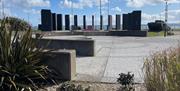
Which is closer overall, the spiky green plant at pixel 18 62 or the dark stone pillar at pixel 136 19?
the spiky green plant at pixel 18 62

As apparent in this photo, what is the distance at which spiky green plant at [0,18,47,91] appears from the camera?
6.66 metres

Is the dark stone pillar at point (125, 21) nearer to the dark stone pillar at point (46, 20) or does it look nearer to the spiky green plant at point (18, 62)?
the dark stone pillar at point (46, 20)

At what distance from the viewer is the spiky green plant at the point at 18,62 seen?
6656mm

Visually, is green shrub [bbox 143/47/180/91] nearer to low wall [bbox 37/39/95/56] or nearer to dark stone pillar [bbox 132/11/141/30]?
low wall [bbox 37/39/95/56]

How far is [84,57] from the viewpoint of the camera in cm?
1283

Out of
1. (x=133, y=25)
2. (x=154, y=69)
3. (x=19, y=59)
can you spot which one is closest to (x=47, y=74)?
(x=19, y=59)

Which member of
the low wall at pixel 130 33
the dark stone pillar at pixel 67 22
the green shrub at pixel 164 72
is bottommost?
the low wall at pixel 130 33

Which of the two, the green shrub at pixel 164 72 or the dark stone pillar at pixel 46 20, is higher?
the dark stone pillar at pixel 46 20

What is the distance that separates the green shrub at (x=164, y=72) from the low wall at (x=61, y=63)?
281 centimetres

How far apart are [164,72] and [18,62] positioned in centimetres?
353

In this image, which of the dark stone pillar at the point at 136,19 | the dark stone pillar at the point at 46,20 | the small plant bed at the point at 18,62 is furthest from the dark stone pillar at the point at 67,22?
the small plant bed at the point at 18,62

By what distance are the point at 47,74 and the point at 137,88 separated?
92.4 inches

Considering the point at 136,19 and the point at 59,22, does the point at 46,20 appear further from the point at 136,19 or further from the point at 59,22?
the point at 136,19

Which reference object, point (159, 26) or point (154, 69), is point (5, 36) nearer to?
point (154, 69)
